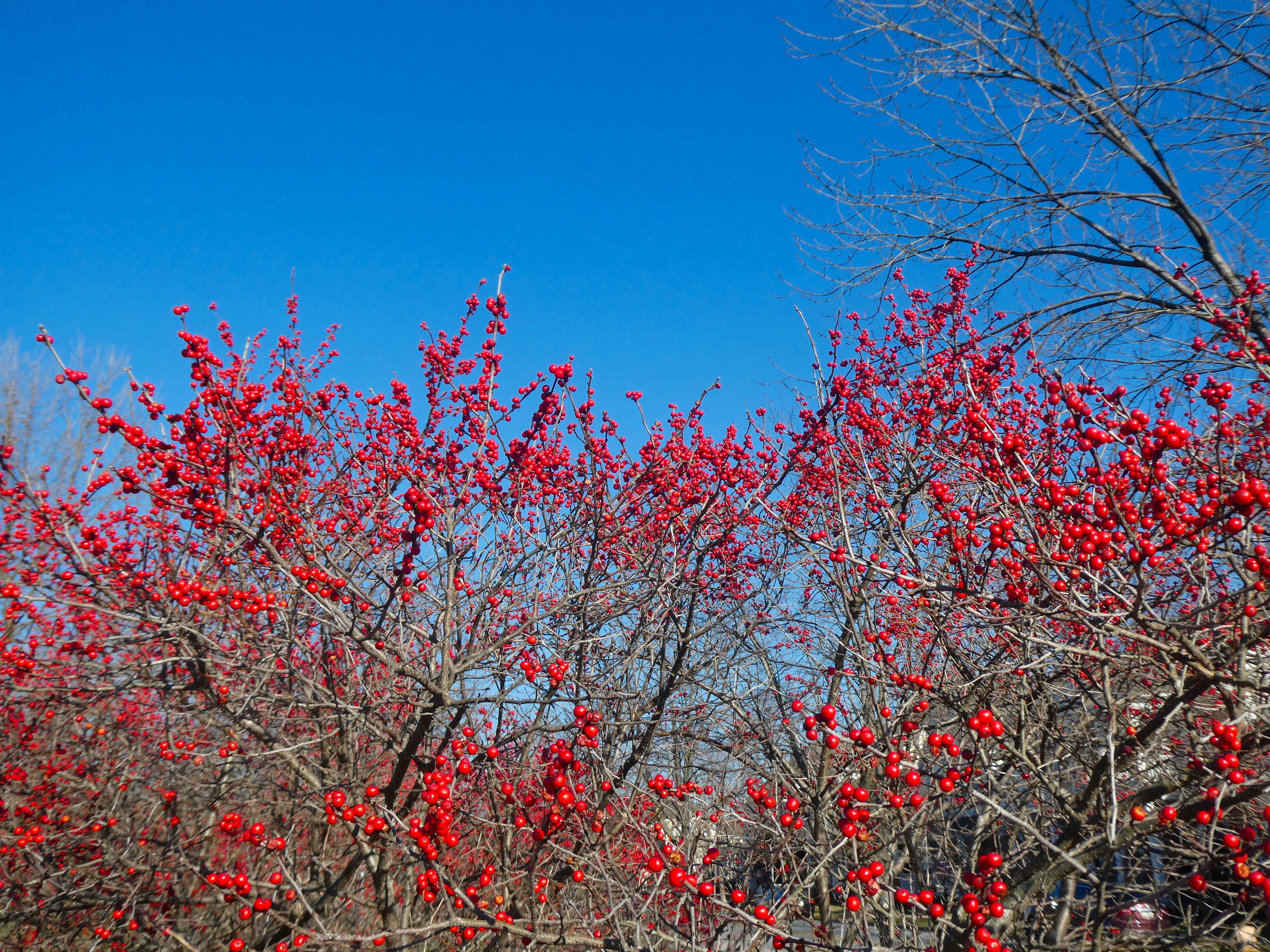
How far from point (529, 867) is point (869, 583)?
284cm

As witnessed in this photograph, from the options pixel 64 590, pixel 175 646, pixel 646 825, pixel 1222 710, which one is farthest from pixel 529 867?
pixel 1222 710

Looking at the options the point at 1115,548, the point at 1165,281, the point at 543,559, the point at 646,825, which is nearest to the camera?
the point at 1115,548

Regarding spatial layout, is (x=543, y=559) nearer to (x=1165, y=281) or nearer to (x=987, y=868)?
(x=987, y=868)

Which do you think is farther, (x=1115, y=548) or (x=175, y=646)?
(x=175, y=646)

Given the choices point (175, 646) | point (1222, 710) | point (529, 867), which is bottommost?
point (529, 867)

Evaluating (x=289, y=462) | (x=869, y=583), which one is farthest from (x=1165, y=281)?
(x=289, y=462)

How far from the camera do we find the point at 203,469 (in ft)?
10.4

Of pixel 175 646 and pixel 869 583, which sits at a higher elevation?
pixel 869 583

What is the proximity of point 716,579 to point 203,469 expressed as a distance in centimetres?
433

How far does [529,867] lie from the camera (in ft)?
10.9

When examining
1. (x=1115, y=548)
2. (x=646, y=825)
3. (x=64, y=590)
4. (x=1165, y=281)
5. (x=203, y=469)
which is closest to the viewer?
(x=1115, y=548)

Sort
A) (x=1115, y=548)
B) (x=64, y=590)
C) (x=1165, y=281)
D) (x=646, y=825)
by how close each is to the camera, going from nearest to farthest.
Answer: (x=1115, y=548), (x=64, y=590), (x=646, y=825), (x=1165, y=281)

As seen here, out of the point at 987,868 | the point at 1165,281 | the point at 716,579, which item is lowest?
the point at 987,868

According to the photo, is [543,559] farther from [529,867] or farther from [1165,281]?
[1165,281]
